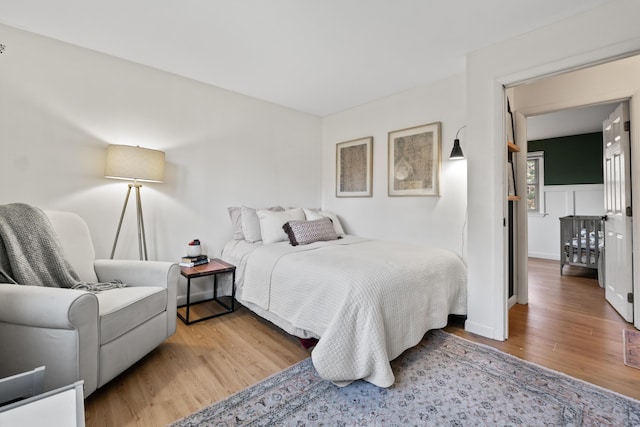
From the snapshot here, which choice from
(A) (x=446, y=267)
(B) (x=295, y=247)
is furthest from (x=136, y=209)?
(A) (x=446, y=267)

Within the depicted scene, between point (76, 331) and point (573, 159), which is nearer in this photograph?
point (76, 331)

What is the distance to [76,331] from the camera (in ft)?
4.56

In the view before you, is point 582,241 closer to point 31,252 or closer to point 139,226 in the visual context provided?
point 139,226

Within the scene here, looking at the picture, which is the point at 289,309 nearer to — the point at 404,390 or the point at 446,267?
the point at 404,390

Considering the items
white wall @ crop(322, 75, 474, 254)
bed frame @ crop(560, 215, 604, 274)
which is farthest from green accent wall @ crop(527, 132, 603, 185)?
white wall @ crop(322, 75, 474, 254)

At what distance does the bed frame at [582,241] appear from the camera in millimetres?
4168

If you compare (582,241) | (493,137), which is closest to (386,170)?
(493,137)

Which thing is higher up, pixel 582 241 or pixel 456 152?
pixel 456 152

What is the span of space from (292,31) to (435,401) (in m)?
2.60

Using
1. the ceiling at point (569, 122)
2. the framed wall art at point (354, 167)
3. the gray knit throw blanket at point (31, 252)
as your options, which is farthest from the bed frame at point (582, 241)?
the gray knit throw blanket at point (31, 252)

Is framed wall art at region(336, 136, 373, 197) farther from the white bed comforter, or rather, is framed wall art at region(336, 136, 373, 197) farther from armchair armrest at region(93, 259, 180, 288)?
armchair armrest at region(93, 259, 180, 288)

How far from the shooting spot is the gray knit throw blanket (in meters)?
1.65

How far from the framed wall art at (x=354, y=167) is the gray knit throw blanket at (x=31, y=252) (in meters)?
2.85

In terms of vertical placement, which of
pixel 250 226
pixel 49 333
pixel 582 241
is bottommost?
pixel 49 333
